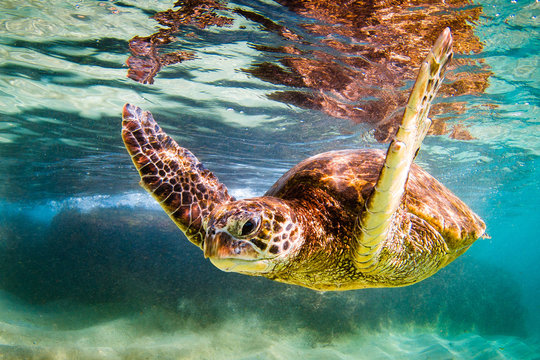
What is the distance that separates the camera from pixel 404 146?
1830mm

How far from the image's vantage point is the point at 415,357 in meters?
10.4

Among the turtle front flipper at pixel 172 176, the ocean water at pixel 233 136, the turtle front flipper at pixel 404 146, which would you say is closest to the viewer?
the turtle front flipper at pixel 404 146

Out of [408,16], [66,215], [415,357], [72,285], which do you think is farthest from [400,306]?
[66,215]

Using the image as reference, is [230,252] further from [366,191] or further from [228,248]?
[366,191]

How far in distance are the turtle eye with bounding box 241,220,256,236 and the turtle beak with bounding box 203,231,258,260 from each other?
0.07 meters

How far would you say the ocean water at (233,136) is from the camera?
19.1 ft

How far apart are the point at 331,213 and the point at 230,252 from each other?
54.4 inches

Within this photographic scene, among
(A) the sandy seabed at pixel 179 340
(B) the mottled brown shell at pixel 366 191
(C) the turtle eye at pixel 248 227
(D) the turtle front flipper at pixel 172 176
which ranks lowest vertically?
(A) the sandy seabed at pixel 179 340

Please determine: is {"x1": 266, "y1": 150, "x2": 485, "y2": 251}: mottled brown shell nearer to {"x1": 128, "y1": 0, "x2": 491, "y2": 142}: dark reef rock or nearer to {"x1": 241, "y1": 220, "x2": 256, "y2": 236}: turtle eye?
{"x1": 241, "y1": 220, "x2": 256, "y2": 236}: turtle eye

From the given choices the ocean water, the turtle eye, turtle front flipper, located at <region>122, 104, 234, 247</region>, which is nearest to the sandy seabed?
the ocean water

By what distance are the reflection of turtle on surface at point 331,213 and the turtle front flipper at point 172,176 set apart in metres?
0.01

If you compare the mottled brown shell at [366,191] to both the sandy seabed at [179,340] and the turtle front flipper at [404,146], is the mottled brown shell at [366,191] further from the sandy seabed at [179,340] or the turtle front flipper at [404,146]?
the sandy seabed at [179,340]

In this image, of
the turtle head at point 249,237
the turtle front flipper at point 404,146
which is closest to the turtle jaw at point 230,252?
the turtle head at point 249,237

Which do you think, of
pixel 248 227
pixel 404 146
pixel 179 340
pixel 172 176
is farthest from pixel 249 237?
pixel 179 340
